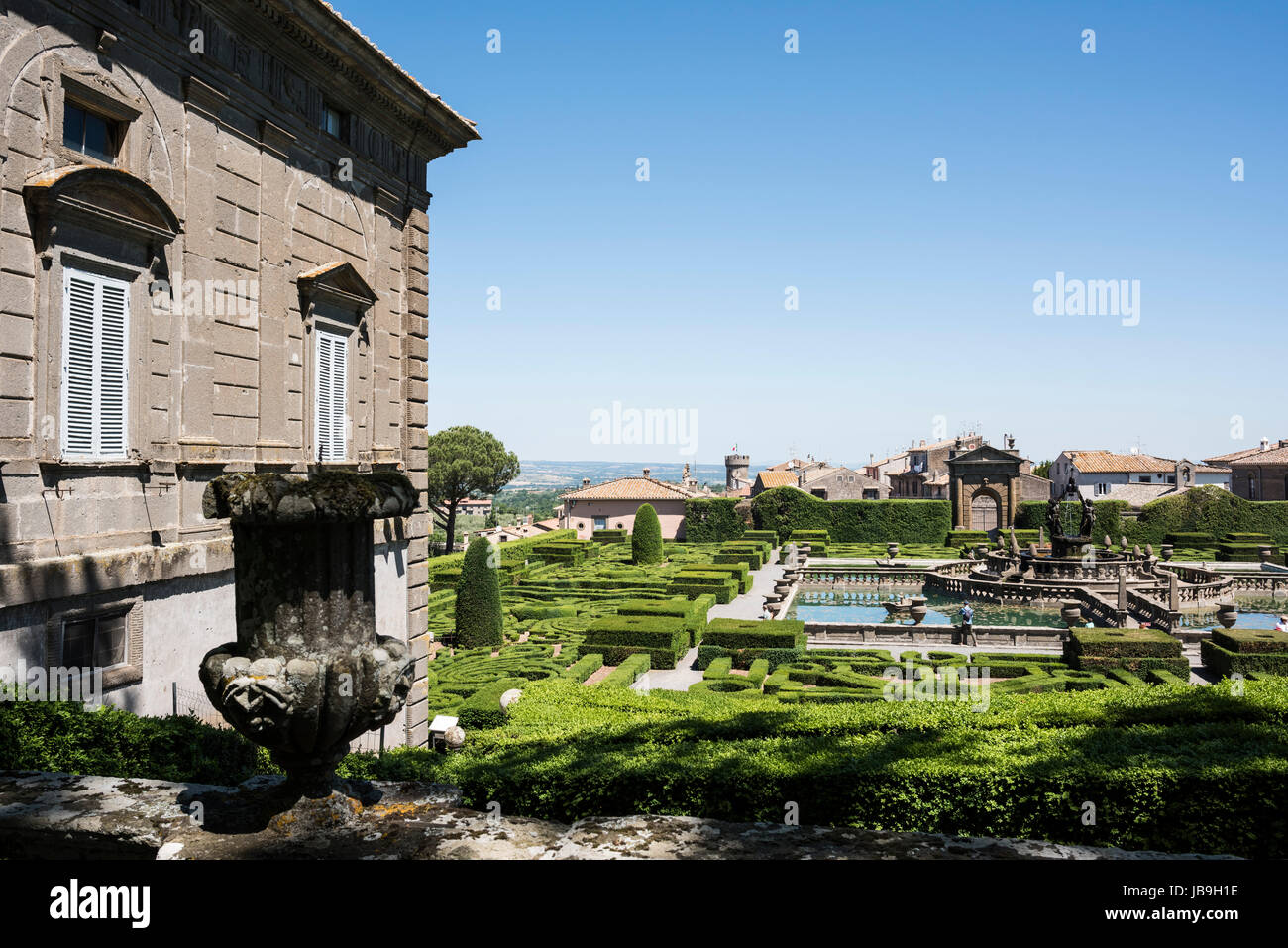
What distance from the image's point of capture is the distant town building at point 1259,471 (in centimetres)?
6756

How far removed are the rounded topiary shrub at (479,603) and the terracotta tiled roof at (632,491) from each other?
36801 millimetres

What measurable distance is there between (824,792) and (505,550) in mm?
34809

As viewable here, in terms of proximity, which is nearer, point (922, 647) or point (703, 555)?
point (922, 647)

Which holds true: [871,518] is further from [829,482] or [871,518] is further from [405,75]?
[405,75]

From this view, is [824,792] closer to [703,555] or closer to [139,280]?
[139,280]

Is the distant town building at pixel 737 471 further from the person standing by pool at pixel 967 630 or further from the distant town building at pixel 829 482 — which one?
the person standing by pool at pixel 967 630

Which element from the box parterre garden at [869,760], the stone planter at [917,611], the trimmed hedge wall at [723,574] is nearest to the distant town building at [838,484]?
the trimmed hedge wall at [723,574]

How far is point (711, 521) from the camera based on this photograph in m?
55.7

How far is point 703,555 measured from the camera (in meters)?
45.9
